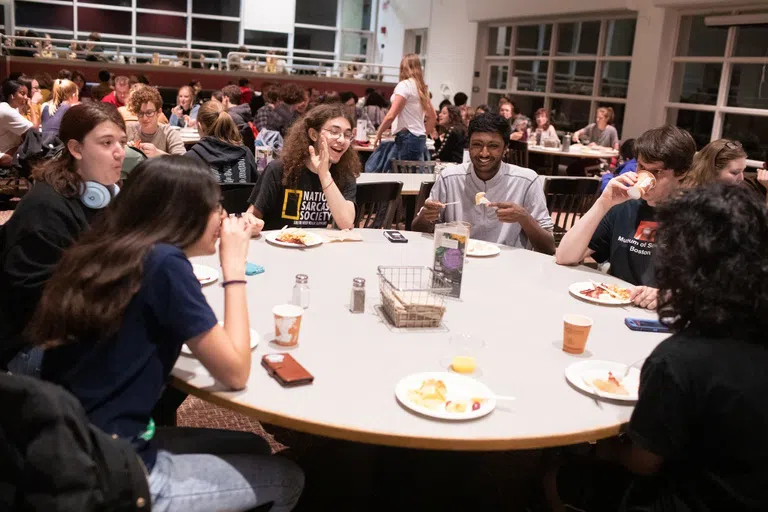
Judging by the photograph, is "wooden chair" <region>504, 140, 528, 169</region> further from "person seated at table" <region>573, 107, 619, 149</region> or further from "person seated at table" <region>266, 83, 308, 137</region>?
"person seated at table" <region>266, 83, 308, 137</region>

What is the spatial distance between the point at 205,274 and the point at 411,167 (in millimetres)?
3631

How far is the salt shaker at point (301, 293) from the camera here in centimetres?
194

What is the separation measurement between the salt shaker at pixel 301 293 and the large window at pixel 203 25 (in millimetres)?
14190

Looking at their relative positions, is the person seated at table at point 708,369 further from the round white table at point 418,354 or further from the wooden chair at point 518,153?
the wooden chair at point 518,153

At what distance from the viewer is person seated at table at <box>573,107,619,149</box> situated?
29.7ft

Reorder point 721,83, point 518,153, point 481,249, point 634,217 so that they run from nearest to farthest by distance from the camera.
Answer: point 634,217
point 481,249
point 518,153
point 721,83

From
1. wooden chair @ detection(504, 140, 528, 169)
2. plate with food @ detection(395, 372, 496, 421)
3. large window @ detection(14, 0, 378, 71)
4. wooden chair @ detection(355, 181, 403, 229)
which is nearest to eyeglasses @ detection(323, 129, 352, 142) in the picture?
wooden chair @ detection(355, 181, 403, 229)

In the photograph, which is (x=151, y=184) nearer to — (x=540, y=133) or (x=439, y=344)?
(x=439, y=344)

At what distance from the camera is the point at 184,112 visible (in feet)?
29.1

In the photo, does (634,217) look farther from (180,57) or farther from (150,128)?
(180,57)

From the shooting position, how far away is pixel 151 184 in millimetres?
1484

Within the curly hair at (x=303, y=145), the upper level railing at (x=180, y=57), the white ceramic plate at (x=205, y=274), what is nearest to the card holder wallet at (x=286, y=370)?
the white ceramic plate at (x=205, y=274)

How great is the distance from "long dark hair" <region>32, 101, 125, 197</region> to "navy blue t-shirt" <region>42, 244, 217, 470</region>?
72cm

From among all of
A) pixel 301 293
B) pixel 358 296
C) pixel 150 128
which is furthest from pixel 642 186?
pixel 150 128
